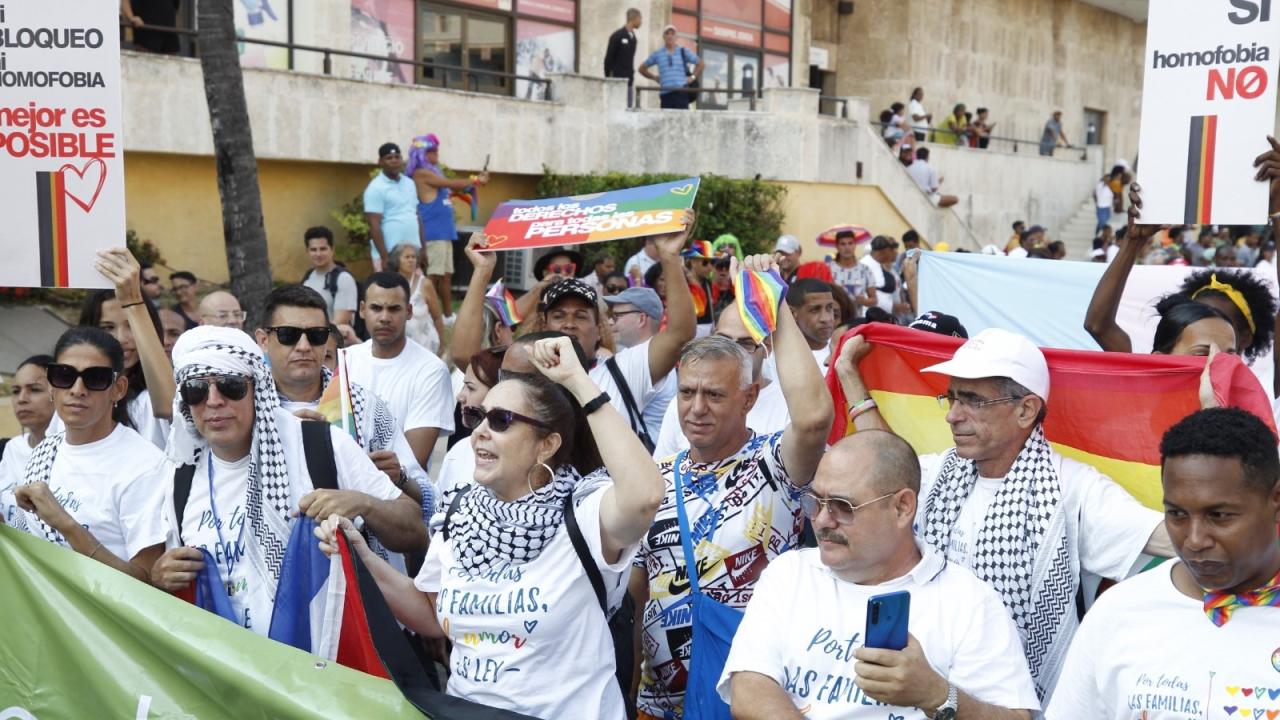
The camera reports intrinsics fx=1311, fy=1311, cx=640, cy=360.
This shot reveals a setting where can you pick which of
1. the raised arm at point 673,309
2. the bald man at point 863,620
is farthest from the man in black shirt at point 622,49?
the bald man at point 863,620

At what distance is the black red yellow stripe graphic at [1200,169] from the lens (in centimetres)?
536

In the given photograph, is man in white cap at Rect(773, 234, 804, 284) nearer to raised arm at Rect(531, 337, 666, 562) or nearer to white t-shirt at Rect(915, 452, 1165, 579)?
white t-shirt at Rect(915, 452, 1165, 579)

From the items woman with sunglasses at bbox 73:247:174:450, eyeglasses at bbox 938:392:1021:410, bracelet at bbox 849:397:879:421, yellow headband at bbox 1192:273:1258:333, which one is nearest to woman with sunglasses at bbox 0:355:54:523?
woman with sunglasses at bbox 73:247:174:450

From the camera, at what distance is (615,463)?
3549 millimetres

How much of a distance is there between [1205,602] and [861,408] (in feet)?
5.73

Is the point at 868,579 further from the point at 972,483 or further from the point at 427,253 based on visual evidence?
the point at 427,253

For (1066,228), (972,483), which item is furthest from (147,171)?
(1066,228)

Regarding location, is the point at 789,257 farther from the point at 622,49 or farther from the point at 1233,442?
the point at 622,49

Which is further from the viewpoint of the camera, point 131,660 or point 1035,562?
point 131,660

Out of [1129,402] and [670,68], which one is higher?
[670,68]

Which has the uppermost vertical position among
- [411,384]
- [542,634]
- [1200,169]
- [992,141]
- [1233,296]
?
[992,141]

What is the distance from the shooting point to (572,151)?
2053 centimetres

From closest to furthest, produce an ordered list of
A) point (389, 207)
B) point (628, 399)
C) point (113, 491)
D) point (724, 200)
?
point (113, 491) → point (628, 399) → point (389, 207) → point (724, 200)

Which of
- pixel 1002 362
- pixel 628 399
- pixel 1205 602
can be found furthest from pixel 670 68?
Result: pixel 1205 602
